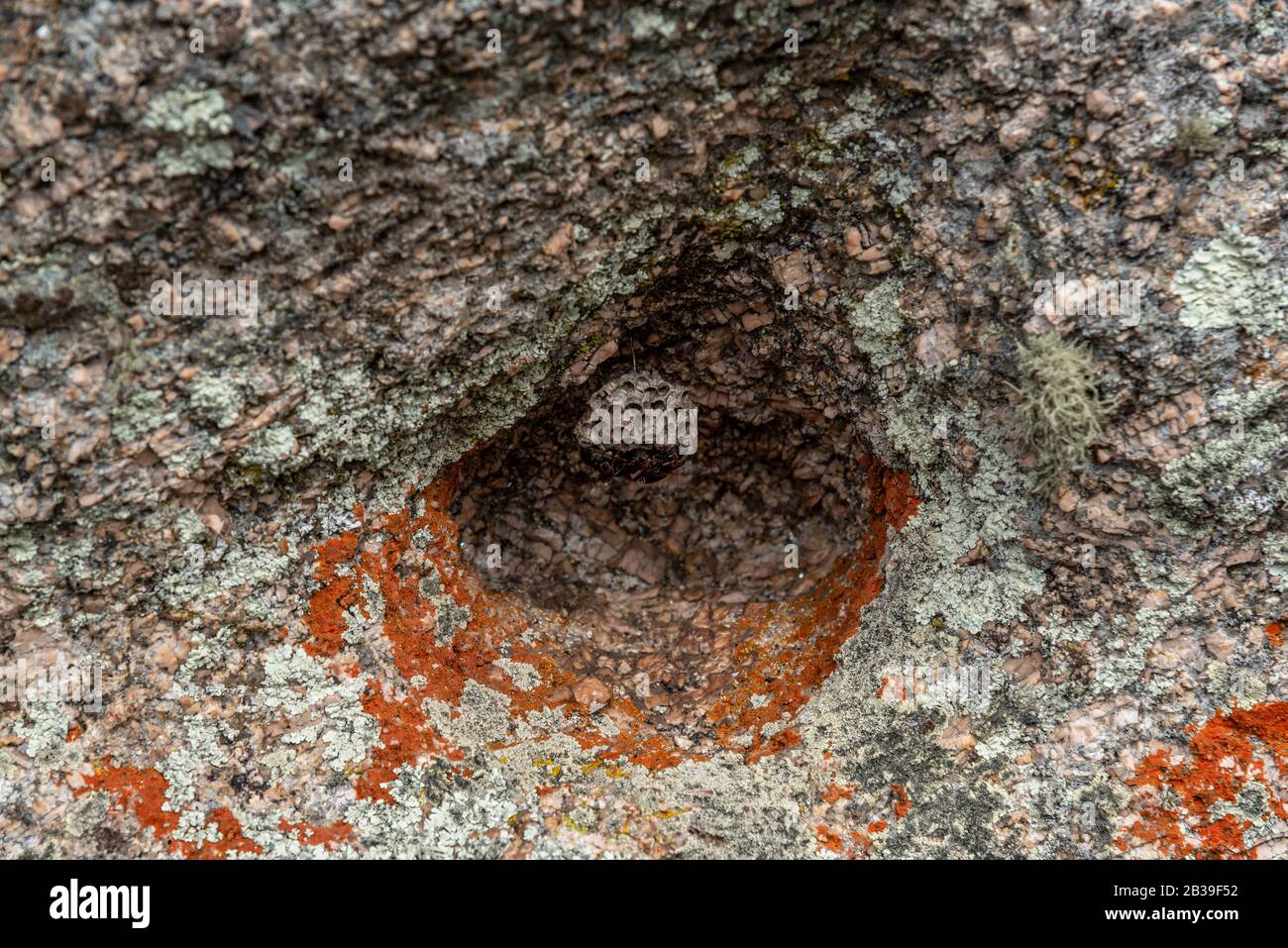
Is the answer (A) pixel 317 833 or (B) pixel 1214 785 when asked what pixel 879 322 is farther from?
(A) pixel 317 833

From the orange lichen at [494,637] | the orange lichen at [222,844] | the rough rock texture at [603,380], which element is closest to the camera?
the rough rock texture at [603,380]

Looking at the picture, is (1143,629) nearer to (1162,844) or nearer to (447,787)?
(1162,844)

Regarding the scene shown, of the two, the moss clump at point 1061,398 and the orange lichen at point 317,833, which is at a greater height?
the moss clump at point 1061,398

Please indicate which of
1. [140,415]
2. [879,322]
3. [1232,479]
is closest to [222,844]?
[140,415]

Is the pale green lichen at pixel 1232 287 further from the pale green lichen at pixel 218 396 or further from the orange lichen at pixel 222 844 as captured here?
the orange lichen at pixel 222 844

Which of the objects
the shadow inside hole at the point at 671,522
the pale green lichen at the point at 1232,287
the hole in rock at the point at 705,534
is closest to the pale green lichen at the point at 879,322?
the hole in rock at the point at 705,534

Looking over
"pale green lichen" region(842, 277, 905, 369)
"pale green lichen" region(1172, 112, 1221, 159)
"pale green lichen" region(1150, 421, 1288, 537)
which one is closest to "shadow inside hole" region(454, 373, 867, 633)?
"pale green lichen" region(842, 277, 905, 369)
